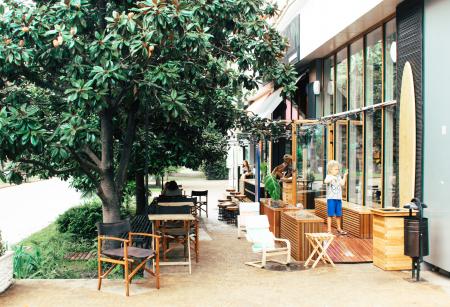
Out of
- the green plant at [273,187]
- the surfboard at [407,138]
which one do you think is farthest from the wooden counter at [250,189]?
the surfboard at [407,138]

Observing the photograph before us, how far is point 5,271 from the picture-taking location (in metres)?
7.48

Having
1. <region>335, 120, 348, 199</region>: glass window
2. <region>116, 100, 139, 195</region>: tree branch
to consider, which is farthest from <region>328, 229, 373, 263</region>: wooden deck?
<region>116, 100, 139, 195</region>: tree branch

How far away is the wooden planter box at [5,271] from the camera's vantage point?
7.36 meters

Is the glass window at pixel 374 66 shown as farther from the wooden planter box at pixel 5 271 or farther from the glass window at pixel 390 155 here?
the wooden planter box at pixel 5 271

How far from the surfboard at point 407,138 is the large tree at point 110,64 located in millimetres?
2346

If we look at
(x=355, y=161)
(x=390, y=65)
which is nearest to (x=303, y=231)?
(x=390, y=65)

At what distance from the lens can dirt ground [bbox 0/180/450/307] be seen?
691 cm

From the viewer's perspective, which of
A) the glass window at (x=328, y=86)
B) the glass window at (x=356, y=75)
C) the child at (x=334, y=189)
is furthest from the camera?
the glass window at (x=328, y=86)

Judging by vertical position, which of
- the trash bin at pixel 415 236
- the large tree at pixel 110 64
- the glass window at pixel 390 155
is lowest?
the trash bin at pixel 415 236

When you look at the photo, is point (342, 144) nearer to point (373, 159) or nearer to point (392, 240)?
point (373, 159)

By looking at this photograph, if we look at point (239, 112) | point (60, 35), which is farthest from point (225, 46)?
point (60, 35)

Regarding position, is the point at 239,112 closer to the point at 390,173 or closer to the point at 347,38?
the point at 347,38

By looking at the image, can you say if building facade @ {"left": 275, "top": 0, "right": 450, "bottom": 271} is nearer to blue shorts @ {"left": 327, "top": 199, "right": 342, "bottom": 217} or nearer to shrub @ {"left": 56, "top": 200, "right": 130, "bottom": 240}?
blue shorts @ {"left": 327, "top": 199, "right": 342, "bottom": 217}

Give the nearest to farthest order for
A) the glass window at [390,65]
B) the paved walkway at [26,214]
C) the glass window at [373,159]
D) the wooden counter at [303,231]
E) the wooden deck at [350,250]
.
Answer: the wooden deck at [350,250]
the wooden counter at [303,231]
the glass window at [390,65]
the glass window at [373,159]
the paved walkway at [26,214]
